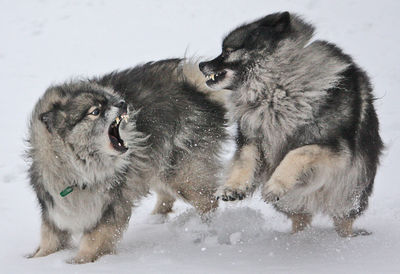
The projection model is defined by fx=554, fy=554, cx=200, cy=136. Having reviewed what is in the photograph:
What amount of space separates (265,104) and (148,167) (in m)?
1.15

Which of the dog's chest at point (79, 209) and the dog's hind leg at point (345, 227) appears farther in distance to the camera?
the dog's hind leg at point (345, 227)

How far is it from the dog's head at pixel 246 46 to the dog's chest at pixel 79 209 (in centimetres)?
121

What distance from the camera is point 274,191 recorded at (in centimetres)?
359

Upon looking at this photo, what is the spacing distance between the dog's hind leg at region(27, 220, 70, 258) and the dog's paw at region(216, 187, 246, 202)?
141cm

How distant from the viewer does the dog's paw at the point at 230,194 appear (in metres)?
3.71

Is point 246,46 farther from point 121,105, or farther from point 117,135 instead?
point 117,135

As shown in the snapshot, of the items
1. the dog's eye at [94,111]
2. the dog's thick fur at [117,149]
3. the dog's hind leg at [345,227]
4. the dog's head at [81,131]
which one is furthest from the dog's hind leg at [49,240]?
the dog's hind leg at [345,227]

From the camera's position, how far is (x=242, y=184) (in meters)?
3.79

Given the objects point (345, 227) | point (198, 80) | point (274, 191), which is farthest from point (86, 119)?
point (345, 227)

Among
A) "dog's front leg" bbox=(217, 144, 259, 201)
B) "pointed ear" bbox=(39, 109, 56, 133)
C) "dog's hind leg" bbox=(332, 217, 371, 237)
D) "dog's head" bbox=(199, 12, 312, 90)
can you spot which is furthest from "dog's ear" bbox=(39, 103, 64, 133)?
"dog's hind leg" bbox=(332, 217, 371, 237)

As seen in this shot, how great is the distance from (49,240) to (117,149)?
92 cm

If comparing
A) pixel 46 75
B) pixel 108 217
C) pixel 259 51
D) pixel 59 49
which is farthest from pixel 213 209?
pixel 59 49

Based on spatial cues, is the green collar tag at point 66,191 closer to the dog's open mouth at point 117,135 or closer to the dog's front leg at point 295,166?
the dog's open mouth at point 117,135

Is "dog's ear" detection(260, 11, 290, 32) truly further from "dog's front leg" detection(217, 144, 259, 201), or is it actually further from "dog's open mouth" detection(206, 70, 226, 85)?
"dog's front leg" detection(217, 144, 259, 201)
